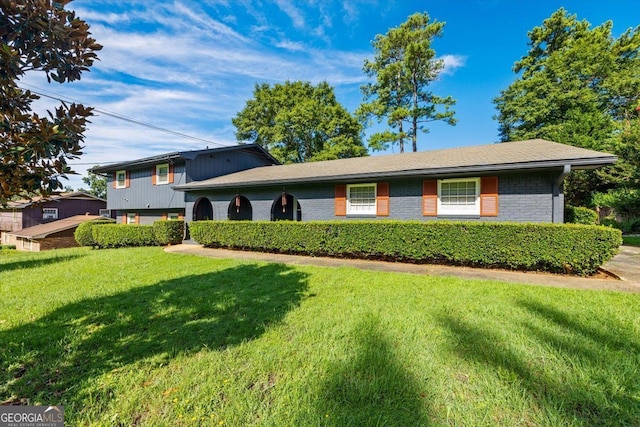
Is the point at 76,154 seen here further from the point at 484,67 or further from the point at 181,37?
the point at 484,67

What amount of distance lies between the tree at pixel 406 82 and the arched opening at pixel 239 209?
42.5 ft

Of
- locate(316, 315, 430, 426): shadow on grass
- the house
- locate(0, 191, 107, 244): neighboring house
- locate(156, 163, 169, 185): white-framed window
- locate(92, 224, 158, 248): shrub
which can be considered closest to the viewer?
locate(316, 315, 430, 426): shadow on grass

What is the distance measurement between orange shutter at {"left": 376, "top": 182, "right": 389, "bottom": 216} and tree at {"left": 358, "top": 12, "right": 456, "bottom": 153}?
45.8 ft

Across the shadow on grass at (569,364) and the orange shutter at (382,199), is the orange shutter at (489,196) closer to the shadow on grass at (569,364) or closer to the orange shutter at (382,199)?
the orange shutter at (382,199)

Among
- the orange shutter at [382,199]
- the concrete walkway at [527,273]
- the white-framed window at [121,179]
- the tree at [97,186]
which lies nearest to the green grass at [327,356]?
the concrete walkway at [527,273]

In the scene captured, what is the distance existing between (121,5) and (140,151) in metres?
15.0

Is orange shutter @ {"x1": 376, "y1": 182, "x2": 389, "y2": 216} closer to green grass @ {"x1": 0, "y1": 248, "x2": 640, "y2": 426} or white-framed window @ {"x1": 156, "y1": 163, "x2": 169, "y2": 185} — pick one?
green grass @ {"x1": 0, "y1": 248, "x2": 640, "y2": 426}

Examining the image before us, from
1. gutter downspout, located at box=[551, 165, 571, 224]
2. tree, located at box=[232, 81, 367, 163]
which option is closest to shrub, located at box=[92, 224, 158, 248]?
tree, located at box=[232, 81, 367, 163]

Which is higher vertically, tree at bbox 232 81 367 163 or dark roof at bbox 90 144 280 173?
Result: tree at bbox 232 81 367 163

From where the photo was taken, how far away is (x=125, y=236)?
12.8 metres

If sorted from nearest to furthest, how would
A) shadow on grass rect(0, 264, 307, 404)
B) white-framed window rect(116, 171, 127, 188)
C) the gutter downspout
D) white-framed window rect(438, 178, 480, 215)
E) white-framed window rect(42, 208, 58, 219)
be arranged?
shadow on grass rect(0, 264, 307, 404)
the gutter downspout
white-framed window rect(438, 178, 480, 215)
white-framed window rect(116, 171, 127, 188)
white-framed window rect(42, 208, 58, 219)

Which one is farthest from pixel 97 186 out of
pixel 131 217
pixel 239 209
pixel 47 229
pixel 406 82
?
pixel 406 82

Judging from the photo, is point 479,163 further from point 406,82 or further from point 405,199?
point 406,82

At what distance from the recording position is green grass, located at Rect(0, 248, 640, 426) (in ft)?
6.53
